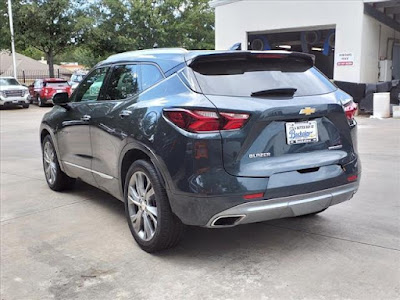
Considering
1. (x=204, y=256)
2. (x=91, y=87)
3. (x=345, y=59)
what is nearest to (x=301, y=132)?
(x=204, y=256)

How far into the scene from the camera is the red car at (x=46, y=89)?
23.5 meters

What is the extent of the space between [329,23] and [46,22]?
646 inches

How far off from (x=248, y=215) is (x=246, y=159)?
0.42 m

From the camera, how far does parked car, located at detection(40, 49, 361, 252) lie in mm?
3283

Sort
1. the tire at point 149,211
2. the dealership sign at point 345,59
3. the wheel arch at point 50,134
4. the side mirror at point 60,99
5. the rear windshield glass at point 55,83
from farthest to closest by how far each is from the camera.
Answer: the rear windshield glass at point 55,83 < the dealership sign at point 345,59 < the wheel arch at point 50,134 < the side mirror at point 60,99 < the tire at point 149,211

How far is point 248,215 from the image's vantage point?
131 inches

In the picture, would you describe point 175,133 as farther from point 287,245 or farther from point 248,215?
point 287,245

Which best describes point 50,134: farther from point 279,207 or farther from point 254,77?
point 279,207

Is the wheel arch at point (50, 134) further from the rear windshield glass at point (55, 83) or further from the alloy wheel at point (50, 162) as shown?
the rear windshield glass at point (55, 83)

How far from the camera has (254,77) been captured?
12.0 feet

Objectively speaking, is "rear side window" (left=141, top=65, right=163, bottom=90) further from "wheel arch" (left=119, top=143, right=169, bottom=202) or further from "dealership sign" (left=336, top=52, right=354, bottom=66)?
"dealership sign" (left=336, top=52, right=354, bottom=66)

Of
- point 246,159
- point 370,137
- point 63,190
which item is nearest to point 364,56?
point 370,137

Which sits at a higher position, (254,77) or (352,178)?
(254,77)

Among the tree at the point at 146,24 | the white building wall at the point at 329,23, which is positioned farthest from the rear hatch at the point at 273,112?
the tree at the point at 146,24
